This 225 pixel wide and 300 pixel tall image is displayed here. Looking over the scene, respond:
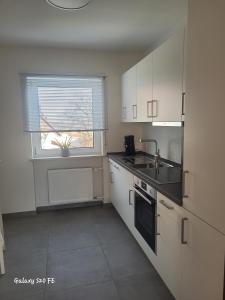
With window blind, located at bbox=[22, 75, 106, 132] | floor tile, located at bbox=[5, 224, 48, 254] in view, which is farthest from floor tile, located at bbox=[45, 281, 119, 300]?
window blind, located at bbox=[22, 75, 106, 132]

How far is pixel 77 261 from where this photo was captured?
230cm

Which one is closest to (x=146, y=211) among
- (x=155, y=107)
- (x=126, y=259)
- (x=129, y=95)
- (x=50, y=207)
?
(x=126, y=259)

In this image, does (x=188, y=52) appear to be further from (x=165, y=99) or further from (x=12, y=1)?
(x=12, y=1)

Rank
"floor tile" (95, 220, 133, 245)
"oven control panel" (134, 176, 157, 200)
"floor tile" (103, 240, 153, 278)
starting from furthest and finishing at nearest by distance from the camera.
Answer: "floor tile" (95, 220, 133, 245)
"floor tile" (103, 240, 153, 278)
"oven control panel" (134, 176, 157, 200)

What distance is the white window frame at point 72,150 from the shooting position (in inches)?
135

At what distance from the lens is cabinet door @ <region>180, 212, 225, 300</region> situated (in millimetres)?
1208

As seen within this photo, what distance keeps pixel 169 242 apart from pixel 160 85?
4.48 ft

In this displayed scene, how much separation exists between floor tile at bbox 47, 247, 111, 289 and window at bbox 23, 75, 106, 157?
5.22ft

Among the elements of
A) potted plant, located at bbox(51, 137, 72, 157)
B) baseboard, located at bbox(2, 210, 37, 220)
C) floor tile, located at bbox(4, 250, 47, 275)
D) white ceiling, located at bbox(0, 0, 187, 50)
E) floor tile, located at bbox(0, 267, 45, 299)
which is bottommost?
floor tile, located at bbox(0, 267, 45, 299)

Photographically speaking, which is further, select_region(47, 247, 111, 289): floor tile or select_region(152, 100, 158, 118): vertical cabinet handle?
select_region(152, 100, 158, 118): vertical cabinet handle

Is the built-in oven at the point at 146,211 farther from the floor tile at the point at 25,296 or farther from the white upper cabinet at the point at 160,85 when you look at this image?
the floor tile at the point at 25,296

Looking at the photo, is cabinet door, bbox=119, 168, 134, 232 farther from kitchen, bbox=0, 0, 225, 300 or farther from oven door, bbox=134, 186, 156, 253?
oven door, bbox=134, 186, 156, 253

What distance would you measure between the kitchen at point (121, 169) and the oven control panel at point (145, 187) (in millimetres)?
21

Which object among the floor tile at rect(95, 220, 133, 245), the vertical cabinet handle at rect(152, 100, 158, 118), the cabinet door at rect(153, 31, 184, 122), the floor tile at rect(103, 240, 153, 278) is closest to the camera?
the cabinet door at rect(153, 31, 184, 122)
